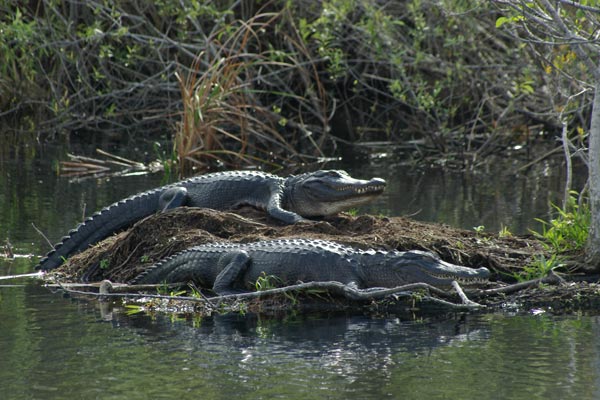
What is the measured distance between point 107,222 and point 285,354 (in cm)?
381

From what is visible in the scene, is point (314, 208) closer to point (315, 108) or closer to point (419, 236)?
point (419, 236)

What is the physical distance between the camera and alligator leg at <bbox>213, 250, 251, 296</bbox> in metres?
7.82

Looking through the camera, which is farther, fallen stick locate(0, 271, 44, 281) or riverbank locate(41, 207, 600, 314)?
fallen stick locate(0, 271, 44, 281)

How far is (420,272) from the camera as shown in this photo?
25.1 feet

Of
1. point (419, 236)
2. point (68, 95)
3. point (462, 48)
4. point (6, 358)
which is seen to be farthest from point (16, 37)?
point (6, 358)

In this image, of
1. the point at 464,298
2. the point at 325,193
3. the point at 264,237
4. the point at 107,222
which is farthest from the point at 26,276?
the point at 464,298

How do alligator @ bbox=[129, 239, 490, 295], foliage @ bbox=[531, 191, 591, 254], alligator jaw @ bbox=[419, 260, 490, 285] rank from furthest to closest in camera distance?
foliage @ bbox=[531, 191, 591, 254], alligator @ bbox=[129, 239, 490, 295], alligator jaw @ bbox=[419, 260, 490, 285]

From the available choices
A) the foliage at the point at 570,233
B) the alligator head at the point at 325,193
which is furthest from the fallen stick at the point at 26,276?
the foliage at the point at 570,233

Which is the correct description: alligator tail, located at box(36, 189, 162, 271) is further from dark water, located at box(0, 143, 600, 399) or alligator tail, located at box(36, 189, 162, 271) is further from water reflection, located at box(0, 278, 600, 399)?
water reflection, located at box(0, 278, 600, 399)

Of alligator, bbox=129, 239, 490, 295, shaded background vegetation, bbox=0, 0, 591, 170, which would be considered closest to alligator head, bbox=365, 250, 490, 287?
alligator, bbox=129, 239, 490, 295

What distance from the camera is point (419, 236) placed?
8375 millimetres

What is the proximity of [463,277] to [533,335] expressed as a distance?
80cm

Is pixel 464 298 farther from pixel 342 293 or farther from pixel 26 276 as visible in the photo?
→ pixel 26 276

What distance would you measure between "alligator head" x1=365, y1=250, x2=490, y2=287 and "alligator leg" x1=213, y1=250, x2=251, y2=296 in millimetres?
864
